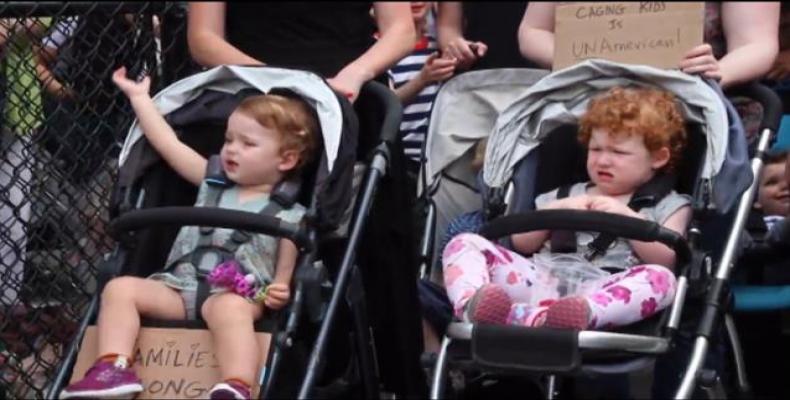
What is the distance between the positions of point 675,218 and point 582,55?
2.09 ft

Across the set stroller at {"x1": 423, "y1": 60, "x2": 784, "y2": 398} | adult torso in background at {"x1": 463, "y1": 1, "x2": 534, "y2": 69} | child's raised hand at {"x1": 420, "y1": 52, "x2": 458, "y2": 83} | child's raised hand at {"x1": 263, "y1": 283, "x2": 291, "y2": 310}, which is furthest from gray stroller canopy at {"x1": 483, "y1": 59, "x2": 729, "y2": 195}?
adult torso in background at {"x1": 463, "y1": 1, "x2": 534, "y2": 69}

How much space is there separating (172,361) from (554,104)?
1.30m

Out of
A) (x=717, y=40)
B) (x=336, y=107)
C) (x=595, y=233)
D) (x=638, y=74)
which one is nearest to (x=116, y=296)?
(x=336, y=107)

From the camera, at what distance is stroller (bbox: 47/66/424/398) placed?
3816mm

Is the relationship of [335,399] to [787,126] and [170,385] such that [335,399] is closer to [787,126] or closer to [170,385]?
[170,385]

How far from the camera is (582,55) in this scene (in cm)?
443

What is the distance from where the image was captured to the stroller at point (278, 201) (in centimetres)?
382

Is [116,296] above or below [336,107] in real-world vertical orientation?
below

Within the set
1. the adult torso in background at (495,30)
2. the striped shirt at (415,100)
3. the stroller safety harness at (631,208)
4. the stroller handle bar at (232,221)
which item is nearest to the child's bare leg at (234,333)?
the stroller handle bar at (232,221)

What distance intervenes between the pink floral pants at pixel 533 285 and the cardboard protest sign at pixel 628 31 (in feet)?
2.30

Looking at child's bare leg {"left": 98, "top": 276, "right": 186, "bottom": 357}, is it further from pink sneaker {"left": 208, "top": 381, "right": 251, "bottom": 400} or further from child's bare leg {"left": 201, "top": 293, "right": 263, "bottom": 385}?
pink sneaker {"left": 208, "top": 381, "right": 251, "bottom": 400}

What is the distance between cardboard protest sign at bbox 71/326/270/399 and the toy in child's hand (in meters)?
0.12

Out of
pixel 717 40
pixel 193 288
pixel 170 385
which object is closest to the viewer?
pixel 170 385

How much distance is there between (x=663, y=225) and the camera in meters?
4.00
